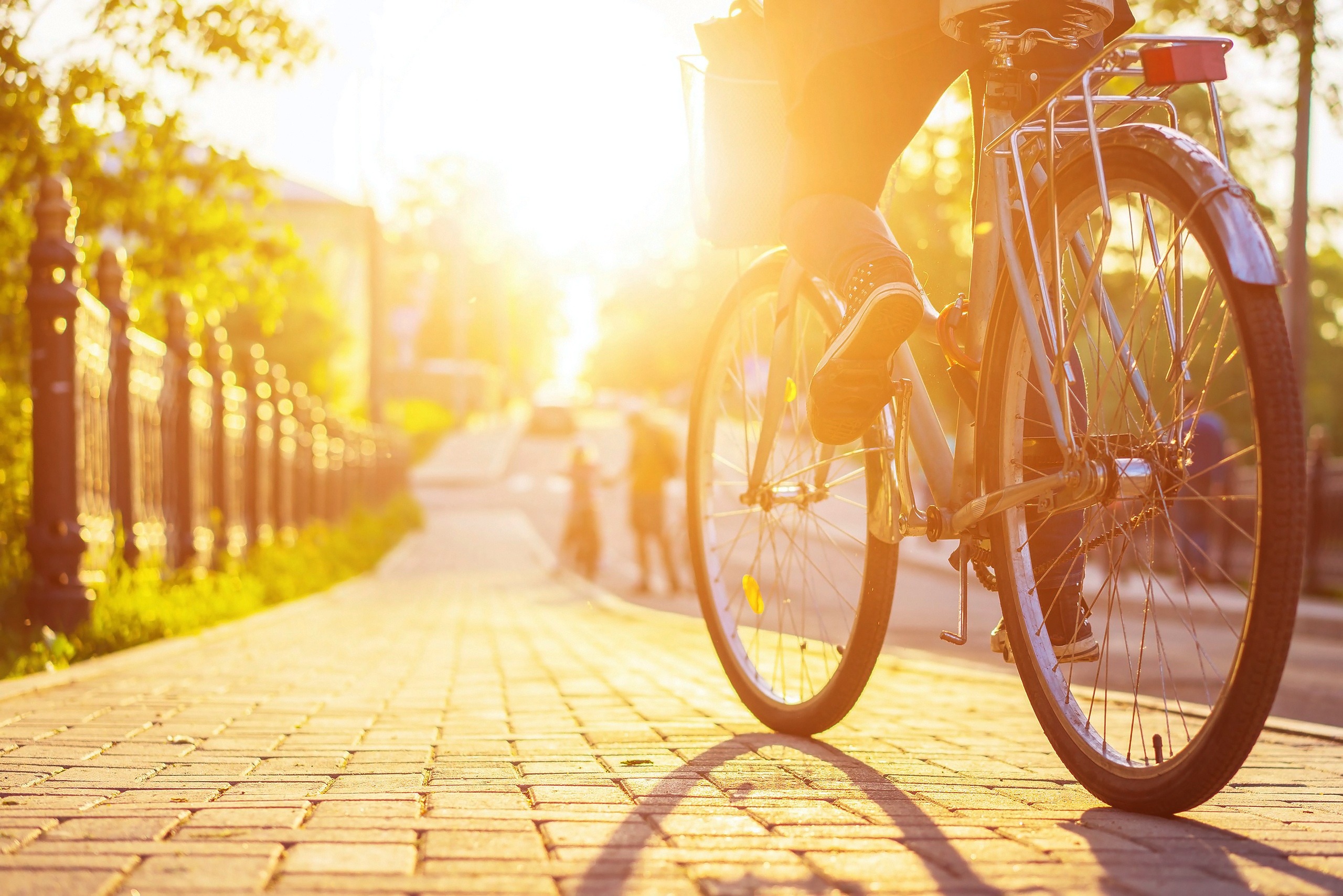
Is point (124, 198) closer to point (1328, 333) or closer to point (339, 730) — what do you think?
point (339, 730)

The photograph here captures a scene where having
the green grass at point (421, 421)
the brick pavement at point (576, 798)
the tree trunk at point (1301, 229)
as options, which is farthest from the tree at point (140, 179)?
the green grass at point (421, 421)

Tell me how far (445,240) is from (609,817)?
23.7 m

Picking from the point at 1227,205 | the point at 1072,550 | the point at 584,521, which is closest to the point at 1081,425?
the point at 1072,550

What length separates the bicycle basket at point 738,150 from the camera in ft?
12.0

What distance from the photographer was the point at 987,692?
16.8 ft

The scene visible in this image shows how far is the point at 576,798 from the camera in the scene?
2625 mm

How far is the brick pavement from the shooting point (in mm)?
2027

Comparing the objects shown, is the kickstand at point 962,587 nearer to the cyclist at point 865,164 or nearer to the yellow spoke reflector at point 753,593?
the cyclist at point 865,164

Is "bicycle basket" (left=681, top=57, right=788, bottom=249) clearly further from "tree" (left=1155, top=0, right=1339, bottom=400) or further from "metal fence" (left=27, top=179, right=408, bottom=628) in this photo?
"tree" (left=1155, top=0, right=1339, bottom=400)

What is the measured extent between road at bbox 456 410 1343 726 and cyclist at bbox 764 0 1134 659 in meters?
3.81

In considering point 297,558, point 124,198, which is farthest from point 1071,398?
point 297,558

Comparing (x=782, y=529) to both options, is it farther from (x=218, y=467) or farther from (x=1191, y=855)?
(x=218, y=467)

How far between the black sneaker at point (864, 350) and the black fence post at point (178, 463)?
7.18 metres

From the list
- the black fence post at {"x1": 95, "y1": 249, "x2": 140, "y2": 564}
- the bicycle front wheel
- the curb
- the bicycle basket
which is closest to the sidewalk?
the black fence post at {"x1": 95, "y1": 249, "x2": 140, "y2": 564}
